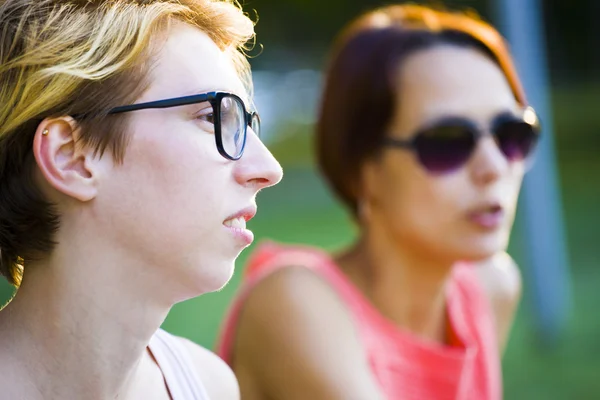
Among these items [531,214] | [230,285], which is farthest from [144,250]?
[230,285]

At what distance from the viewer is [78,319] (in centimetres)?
141

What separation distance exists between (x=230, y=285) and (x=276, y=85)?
8628 millimetres

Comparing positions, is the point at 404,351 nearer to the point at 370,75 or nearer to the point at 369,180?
the point at 369,180

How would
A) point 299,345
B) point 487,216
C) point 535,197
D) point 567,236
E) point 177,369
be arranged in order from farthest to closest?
point 567,236 < point 535,197 < point 487,216 < point 299,345 < point 177,369

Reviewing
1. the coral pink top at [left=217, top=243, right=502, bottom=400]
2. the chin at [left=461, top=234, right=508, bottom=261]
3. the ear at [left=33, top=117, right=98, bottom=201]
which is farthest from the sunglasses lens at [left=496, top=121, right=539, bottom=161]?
the ear at [left=33, top=117, right=98, bottom=201]

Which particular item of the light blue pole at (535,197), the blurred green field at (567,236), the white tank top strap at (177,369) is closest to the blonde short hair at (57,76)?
the white tank top strap at (177,369)

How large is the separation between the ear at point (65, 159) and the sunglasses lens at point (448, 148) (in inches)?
52.2

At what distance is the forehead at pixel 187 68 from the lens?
1.41 m

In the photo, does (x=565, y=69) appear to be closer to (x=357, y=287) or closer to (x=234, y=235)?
(x=357, y=287)

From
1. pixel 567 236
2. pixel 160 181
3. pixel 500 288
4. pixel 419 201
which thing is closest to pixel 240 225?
pixel 160 181

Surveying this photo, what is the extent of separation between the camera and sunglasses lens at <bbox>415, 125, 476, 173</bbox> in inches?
98.0

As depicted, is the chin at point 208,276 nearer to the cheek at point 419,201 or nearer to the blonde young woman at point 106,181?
the blonde young woman at point 106,181

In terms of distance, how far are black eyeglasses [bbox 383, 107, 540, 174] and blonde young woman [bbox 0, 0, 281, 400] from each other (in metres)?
1.13

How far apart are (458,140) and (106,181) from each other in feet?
4.42
